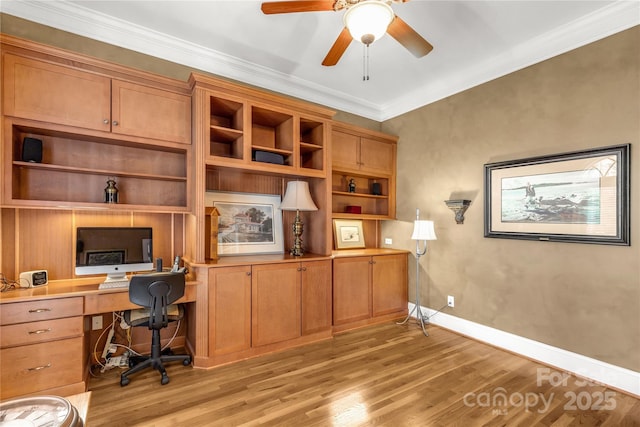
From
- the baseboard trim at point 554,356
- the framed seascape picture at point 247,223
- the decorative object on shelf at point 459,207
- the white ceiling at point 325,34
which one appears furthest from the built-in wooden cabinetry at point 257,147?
the baseboard trim at point 554,356

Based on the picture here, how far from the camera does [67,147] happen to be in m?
2.58

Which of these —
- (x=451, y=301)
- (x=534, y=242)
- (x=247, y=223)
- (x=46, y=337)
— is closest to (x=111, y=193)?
(x=46, y=337)

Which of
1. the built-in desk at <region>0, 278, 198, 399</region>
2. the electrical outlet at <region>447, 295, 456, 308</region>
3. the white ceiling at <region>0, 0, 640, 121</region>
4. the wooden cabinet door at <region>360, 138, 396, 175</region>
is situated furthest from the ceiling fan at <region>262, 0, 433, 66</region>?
the electrical outlet at <region>447, 295, 456, 308</region>

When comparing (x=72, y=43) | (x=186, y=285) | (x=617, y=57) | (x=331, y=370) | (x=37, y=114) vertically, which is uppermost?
(x=72, y=43)

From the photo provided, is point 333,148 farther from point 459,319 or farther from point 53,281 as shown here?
point 53,281

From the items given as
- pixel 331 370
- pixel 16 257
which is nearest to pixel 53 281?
pixel 16 257

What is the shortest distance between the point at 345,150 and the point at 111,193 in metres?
2.66

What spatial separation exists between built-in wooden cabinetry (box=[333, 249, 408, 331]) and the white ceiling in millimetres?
2229

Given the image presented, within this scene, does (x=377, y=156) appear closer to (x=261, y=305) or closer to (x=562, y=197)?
(x=562, y=197)

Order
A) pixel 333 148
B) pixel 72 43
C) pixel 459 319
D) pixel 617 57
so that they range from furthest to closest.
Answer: pixel 333 148 → pixel 459 319 → pixel 72 43 → pixel 617 57

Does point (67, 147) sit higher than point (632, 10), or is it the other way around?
point (632, 10)

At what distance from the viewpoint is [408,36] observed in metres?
2.02

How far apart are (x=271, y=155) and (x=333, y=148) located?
1.03m

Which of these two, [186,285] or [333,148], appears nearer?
[186,285]
